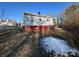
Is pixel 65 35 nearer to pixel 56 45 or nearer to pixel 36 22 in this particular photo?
pixel 56 45

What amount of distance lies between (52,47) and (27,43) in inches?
10.7

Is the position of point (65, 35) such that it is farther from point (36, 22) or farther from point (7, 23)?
point (7, 23)

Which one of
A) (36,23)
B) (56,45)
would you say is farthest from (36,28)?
(56,45)

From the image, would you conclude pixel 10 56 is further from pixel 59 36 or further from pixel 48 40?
pixel 59 36

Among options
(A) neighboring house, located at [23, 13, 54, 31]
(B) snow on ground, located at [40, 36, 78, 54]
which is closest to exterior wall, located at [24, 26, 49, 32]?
(A) neighboring house, located at [23, 13, 54, 31]

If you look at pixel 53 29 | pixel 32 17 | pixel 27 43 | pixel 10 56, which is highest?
pixel 32 17

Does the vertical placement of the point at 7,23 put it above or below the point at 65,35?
above

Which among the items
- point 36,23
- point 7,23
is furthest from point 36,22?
point 7,23

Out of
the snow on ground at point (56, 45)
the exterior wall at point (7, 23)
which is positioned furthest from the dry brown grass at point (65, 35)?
the exterior wall at point (7, 23)

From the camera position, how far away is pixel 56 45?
5.54 feet

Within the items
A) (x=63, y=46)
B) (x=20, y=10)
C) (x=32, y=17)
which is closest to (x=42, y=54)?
(x=63, y=46)

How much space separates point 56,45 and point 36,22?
0.33 metres

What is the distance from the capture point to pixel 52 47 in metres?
1.69

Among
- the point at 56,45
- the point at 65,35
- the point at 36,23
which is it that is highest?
the point at 36,23
